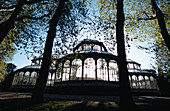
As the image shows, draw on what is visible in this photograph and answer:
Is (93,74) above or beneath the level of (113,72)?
beneath

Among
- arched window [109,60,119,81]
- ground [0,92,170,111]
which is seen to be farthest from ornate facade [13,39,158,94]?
ground [0,92,170,111]

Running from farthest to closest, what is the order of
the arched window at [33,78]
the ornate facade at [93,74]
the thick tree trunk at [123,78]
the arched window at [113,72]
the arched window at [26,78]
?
1. the arched window at [33,78]
2. the arched window at [26,78]
3. the arched window at [113,72]
4. the ornate facade at [93,74]
5. the thick tree trunk at [123,78]

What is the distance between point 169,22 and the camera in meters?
13.8

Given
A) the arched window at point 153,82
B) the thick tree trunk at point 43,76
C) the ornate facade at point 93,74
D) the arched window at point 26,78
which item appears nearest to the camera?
the thick tree trunk at point 43,76

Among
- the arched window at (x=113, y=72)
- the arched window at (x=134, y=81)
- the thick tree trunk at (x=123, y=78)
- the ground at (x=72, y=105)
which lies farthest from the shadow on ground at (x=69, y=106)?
the arched window at (x=134, y=81)

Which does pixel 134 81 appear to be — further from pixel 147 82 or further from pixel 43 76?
pixel 43 76

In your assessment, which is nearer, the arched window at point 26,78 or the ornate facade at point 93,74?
the ornate facade at point 93,74

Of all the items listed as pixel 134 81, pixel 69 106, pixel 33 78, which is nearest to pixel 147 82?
pixel 134 81

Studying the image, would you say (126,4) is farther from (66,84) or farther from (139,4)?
(66,84)

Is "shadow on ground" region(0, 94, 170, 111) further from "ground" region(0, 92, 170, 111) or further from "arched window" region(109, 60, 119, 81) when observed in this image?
"arched window" region(109, 60, 119, 81)

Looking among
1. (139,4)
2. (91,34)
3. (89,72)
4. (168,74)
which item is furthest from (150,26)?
(89,72)

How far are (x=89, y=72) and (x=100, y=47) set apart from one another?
32.3ft

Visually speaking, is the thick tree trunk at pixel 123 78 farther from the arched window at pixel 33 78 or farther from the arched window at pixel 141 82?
the arched window at pixel 33 78

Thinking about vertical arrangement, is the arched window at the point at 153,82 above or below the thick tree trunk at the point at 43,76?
below
